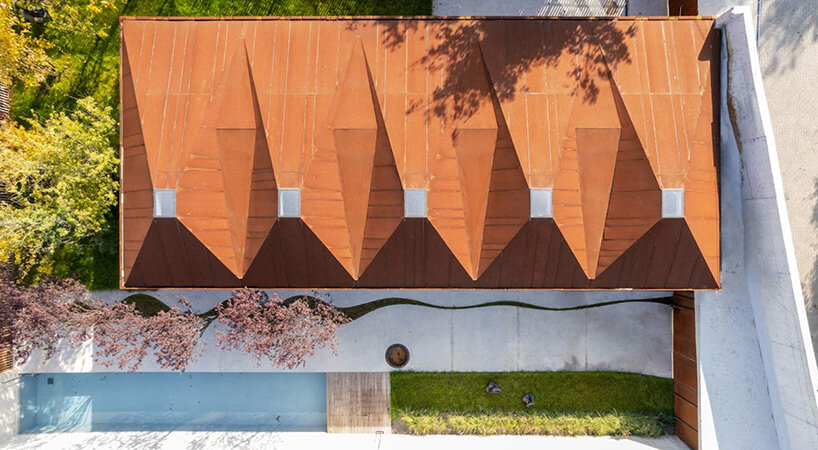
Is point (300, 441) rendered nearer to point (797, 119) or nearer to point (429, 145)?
point (429, 145)

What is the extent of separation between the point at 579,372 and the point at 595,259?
6.26m

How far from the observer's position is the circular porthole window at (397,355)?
1905cm

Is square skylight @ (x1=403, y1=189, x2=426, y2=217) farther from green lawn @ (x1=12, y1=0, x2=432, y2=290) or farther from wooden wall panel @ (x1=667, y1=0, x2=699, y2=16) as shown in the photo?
wooden wall panel @ (x1=667, y1=0, x2=699, y2=16)

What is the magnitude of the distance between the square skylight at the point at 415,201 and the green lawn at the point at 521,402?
7.92 metres

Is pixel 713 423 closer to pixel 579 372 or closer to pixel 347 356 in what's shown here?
pixel 579 372

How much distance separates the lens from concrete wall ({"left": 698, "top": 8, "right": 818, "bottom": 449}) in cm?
1466

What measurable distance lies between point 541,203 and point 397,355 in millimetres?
9160

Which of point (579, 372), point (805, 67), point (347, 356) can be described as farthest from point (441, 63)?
point (805, 67)

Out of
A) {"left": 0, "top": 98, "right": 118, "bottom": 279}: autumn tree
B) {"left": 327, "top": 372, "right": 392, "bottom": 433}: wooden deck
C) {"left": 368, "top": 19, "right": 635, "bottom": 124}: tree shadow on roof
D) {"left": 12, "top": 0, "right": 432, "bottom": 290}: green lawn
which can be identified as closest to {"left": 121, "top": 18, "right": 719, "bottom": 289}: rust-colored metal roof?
{"left": 368, "top": 19, "right": 635, "bottom": 124}: tree shadow on roof

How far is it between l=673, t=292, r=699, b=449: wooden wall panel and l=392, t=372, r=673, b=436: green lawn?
1.57 ft

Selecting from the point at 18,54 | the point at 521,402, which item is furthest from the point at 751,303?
the point at 18,54

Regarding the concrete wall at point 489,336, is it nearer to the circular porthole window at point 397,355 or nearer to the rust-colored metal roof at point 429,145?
the circular porthole window at point 397,355

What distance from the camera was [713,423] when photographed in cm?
1669

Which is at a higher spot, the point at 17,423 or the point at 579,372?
the point at 579,372
